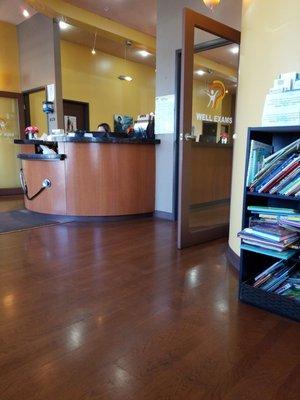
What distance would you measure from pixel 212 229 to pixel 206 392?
208cm

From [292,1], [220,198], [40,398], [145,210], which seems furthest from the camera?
[145,210]

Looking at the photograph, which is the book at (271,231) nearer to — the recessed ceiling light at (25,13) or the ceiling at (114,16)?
the ceiling at (114,16)

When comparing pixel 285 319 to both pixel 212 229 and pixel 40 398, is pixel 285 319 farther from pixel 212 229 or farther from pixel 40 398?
pixel 212 229

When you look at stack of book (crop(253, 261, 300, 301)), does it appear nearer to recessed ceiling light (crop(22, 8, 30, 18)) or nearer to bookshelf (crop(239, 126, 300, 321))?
bookshelf (crop(239, 126, 300, 321))

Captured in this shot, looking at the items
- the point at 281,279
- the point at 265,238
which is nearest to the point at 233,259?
the point at 281,279

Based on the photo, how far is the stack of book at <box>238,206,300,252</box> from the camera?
1.66 meters

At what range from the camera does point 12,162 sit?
6.35 m

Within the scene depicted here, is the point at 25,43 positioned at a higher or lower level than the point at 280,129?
higher

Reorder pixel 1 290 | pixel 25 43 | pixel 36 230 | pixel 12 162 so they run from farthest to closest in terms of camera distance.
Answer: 1. pixel 12 162
2. pixel 25 43
3. pixel 36 230
4. pixel 1 290

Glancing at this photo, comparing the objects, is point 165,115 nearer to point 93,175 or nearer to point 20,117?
point 93,175

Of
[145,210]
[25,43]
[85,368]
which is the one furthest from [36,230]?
[25,43]

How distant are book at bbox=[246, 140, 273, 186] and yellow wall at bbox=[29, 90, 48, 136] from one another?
206 inches

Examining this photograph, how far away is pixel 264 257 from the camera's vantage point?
6.63 ft

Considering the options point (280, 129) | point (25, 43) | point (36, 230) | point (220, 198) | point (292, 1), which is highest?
point (25, 43)
